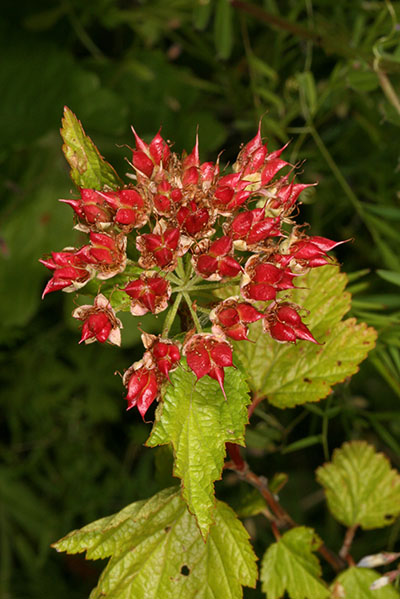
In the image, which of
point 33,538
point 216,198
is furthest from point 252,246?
point 33,538

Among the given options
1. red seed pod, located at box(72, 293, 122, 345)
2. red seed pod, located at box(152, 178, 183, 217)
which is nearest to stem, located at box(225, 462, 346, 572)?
red seed pod, located at box(72, 293, 122, 345)

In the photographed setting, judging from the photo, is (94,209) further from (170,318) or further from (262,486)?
(262,486)

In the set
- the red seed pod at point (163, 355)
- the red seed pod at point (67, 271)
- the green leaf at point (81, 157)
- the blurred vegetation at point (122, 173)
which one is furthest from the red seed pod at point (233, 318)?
the blurred vegetation at point (122, 173)

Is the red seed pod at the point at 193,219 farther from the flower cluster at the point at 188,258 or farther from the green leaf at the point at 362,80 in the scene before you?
the green leaf at the point at 362,80

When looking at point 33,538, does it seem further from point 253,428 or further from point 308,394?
point 308,394

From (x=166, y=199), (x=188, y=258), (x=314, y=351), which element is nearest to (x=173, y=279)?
(x=188, y=258)

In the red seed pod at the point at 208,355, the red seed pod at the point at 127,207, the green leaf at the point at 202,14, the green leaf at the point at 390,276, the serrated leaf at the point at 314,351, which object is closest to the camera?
the red seed pod at the point at 208,355

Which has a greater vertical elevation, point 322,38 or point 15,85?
point 322,38
